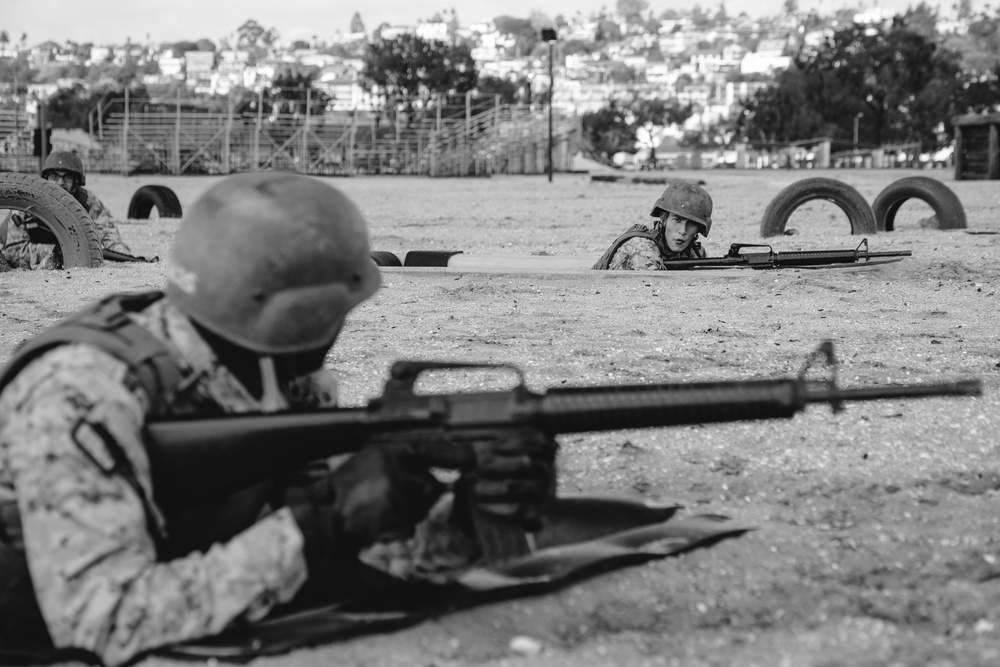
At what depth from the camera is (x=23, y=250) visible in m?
11.3

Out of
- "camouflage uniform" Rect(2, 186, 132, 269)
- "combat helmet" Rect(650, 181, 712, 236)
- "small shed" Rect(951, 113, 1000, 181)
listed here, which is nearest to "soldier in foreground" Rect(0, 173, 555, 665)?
"combat helmet" Rect(650, 181, 712, 236)

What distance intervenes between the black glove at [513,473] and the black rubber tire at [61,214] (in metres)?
8.79

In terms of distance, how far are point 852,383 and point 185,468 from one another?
4048mm

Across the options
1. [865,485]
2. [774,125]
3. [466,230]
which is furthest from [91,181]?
[774,125]

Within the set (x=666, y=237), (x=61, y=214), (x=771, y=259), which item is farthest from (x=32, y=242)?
(x=771, y=259)

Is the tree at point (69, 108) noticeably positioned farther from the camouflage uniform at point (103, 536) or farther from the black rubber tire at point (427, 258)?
the camouflage uniform at point (103, 536)

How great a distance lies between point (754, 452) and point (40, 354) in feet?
9.43

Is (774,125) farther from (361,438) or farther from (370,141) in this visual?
(361,438)

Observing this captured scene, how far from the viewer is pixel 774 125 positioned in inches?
2717

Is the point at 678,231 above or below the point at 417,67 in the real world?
below

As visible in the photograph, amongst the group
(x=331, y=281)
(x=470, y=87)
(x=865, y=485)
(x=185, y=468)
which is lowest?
(x=865, y=485)

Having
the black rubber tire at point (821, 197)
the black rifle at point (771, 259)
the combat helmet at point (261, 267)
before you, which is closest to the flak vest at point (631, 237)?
the black rifle at point (771, 259)

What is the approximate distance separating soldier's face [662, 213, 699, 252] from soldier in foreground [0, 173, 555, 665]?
251 inches

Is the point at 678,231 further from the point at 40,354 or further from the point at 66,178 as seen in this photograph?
the point at 40,354
